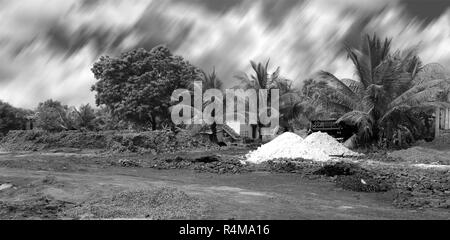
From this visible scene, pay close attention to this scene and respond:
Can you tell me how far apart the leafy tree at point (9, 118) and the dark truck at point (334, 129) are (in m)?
38.8

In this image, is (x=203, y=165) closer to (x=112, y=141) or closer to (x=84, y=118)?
(x=112, y=141)

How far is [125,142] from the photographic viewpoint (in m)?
33.0

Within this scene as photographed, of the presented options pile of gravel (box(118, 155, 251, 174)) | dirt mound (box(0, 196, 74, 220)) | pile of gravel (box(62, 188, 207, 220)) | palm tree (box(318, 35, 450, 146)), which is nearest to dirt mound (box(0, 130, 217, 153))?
pile of gravel (box(118, 155, 251, 174))

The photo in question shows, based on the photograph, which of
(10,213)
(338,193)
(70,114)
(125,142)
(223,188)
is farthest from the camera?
(70,114)

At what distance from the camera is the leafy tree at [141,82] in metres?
37.7

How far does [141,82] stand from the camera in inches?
1496

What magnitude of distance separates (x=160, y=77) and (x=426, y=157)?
23.5 meters

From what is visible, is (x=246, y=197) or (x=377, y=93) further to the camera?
(x=377, y=93)

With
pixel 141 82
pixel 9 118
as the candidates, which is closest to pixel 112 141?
pixel 141 82

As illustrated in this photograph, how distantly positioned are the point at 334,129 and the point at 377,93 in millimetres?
4504

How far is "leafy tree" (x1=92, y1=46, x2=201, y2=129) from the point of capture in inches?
1483

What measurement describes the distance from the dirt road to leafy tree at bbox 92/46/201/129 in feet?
72.0

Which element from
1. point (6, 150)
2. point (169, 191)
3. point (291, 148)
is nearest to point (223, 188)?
point (169, 191)
